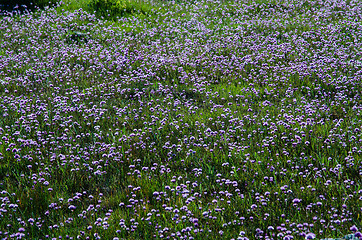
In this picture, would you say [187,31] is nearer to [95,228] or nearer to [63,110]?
[63,110]

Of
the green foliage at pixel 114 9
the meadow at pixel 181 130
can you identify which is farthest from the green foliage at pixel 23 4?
the meadow at pixel 181 130

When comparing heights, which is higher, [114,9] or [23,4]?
[23,4]

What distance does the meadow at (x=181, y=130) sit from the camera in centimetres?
441

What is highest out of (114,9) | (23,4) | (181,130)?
(23,4)

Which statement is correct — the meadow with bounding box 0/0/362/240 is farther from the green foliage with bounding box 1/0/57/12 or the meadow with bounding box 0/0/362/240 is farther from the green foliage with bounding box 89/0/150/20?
the green foliage with bounding box 1/0/57/12

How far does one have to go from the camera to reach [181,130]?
6609 mm

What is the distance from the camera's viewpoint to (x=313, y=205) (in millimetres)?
4492

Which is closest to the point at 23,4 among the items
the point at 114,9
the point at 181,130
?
the point at 114,9

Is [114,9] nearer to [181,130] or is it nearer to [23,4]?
[23,4]

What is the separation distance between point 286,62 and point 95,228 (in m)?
6.81

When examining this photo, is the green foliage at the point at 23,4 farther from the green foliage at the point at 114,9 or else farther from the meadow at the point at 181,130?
the meadow at the point at 181,130

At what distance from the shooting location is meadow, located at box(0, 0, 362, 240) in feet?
14.5

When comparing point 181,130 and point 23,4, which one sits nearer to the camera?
point 181,130

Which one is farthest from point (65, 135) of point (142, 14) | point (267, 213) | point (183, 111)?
point (142, 14)
